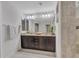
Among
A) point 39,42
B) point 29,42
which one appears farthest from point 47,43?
point 29,42

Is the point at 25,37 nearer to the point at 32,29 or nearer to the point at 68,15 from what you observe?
the point at 32,29

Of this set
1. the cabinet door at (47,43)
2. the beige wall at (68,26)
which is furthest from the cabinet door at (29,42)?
the beige wall at (68,26)

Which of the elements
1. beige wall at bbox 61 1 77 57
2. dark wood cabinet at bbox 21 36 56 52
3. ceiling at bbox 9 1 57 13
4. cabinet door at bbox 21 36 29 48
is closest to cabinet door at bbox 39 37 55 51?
dark wood cabinet at bbox 21 36 56 52

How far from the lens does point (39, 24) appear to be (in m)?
10.6

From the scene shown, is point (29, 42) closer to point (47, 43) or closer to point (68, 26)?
point (47, 43)

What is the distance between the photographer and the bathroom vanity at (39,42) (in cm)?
626

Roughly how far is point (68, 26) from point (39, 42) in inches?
167

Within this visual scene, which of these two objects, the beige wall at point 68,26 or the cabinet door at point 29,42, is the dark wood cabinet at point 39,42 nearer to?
the cabinet door at point 29,42

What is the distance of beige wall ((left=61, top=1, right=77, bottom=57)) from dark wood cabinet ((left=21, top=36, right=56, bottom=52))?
3.66 meters

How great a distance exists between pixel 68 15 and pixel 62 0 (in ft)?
1.08

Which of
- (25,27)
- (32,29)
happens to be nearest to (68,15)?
(25,27)

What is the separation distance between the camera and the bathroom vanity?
6.26 metres

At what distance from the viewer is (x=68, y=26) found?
2512mm

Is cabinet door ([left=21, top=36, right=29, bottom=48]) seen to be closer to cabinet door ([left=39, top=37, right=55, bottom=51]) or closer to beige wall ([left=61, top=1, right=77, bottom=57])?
cabinet door ([left=39, top=37, right=55, bottom=51])
